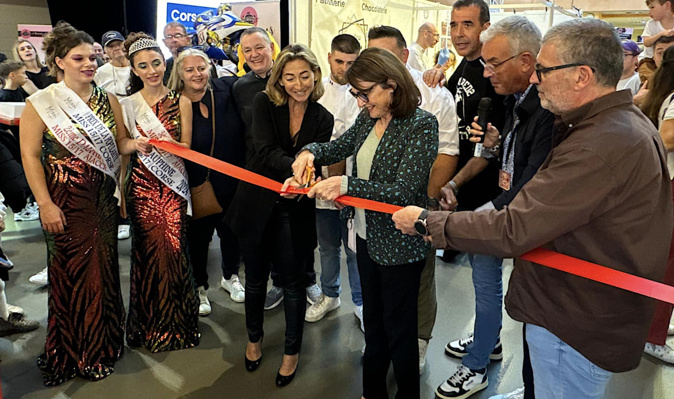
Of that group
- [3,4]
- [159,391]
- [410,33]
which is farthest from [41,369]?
[410,33]

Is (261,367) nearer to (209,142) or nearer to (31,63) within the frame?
(209,142)

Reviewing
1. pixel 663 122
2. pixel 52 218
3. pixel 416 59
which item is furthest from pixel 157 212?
pixel 416 59

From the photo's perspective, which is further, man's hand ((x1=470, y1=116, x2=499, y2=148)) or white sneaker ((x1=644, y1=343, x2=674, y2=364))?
white sneaker ((x1=644, y1=343, x2=674, y2=364))

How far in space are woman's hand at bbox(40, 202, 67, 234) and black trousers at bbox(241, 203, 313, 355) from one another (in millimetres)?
862

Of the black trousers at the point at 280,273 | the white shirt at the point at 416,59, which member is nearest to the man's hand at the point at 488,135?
the black trousers at the point at 280,273

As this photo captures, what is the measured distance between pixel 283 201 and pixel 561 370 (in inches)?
52.8

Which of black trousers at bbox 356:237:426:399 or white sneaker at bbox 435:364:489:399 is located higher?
black trousers at bbox 356:237:426:399

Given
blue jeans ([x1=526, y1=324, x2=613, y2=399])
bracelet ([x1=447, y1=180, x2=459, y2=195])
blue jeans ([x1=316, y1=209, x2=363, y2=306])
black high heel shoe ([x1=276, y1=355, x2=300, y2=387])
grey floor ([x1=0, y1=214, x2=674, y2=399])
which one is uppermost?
bracelet ([x1=447, y1=180, x2=459, y2=195])

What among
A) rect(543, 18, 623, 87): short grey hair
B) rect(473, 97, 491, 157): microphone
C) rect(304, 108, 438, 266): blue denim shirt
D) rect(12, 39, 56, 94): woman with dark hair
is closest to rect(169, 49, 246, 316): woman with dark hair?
rect(304, 108, 438, 266): blue denim shirt

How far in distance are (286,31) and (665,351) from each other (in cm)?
450

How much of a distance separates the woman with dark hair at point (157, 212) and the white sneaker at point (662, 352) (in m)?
2.65

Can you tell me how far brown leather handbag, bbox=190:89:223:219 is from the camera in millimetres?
2746

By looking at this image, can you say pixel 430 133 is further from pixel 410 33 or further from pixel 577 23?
pixel 410 33

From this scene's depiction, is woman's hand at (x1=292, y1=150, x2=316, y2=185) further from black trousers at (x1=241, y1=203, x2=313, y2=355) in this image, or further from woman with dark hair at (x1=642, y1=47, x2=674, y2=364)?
woman with dark hair at (x1=642, y1=47, x2=674, y2=364)
